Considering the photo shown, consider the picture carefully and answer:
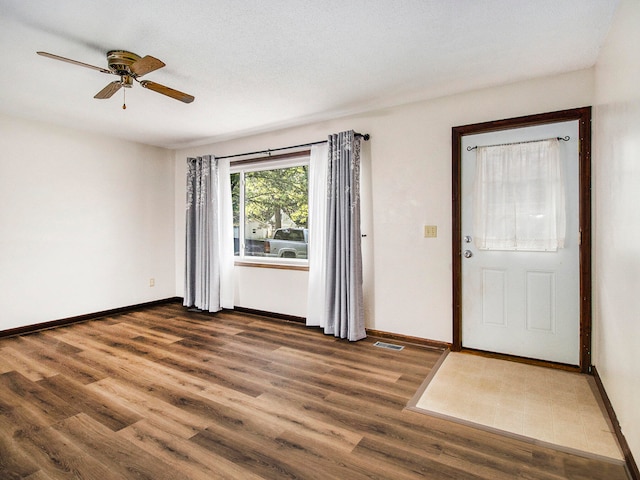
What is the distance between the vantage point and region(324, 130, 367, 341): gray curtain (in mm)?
3777

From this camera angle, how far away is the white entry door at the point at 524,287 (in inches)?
116

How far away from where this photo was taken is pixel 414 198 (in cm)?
363

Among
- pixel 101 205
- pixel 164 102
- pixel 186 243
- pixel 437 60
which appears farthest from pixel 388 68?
pixel 101 205

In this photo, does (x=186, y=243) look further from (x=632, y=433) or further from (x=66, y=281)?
(x=632, y=433)

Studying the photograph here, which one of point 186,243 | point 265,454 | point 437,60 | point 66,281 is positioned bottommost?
point 265,454

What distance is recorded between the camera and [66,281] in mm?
4477

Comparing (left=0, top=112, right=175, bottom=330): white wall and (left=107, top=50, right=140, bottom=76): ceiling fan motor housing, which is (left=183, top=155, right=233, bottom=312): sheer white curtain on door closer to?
(left=0, top=112, right=175, bottom=330): white wall

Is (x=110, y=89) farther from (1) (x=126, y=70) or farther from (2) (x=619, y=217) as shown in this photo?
(2) (x=619, y=217)

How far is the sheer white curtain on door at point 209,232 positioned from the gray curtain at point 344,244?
168cm

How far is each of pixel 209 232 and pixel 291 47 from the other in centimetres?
305

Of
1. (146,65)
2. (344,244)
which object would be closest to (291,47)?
(146,65)

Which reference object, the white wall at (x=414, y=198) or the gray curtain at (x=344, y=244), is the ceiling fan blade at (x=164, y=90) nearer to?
the gray curtain at (x=344, y=244)

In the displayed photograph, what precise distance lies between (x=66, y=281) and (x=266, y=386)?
3241 millimetres

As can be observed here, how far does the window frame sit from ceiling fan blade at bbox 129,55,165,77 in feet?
6.98
